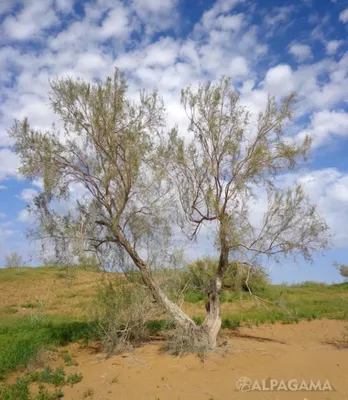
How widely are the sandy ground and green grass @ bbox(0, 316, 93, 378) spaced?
127 centimetres

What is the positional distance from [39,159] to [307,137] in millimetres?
Result: 7817

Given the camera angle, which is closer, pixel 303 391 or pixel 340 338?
pixel 303 391

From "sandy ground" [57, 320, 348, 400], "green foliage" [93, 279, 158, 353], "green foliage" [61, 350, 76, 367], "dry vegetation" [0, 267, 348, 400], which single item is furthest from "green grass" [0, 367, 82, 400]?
"green foliage" [93, 279, 158, 353]

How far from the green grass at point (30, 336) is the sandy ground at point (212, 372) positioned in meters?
1.27

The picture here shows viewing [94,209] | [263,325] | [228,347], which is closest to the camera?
[228,347]

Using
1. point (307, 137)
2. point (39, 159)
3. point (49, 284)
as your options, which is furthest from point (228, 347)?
point (49, 284)

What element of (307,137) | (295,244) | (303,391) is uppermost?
(307,137)

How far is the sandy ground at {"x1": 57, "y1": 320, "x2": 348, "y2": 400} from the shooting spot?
27.1 feet

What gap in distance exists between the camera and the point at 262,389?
324 inches

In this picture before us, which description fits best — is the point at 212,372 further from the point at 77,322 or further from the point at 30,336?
the point at 77,322

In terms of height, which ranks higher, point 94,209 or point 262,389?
point 94,209

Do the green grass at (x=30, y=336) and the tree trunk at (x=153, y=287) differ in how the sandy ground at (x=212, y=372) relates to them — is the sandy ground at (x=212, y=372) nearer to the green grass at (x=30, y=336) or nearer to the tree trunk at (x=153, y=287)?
the tree trunk at (x=153, y=287)

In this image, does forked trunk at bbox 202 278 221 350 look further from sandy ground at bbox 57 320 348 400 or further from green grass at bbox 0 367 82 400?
green grass at bbox 0 367 82 400

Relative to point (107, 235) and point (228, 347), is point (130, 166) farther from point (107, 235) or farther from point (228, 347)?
point (228, 347)
